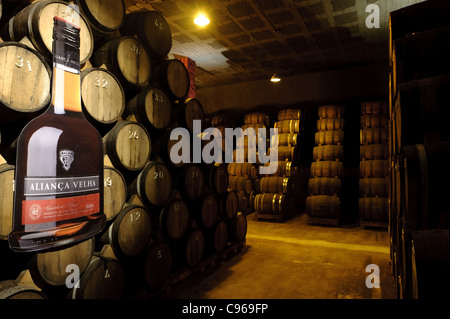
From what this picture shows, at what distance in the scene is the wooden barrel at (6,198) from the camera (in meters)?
1.87

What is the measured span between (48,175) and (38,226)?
0.88 feet

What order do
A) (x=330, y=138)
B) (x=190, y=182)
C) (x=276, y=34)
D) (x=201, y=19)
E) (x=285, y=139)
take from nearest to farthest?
(x=190, y=182) < (x=201, y=19) < (x=276, y=34) < (x=330, y=138) < (x=285, y=139)

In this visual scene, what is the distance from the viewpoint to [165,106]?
3.86m

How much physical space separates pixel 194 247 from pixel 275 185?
5417 millimetres

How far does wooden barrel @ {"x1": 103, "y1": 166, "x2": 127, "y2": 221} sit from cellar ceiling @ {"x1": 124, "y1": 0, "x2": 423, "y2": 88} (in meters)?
2.49

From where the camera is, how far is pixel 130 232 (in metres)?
3.18

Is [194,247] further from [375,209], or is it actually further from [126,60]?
[375,209]

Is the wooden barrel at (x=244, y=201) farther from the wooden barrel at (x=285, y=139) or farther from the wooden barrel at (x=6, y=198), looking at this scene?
the wooden barrel at (x=6, y=198)

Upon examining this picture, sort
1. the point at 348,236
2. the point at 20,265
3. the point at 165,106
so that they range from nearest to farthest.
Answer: the point at 20,265 → the point at 165,106 → the point at 348,236

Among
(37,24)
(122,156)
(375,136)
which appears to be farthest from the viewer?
(375,136)

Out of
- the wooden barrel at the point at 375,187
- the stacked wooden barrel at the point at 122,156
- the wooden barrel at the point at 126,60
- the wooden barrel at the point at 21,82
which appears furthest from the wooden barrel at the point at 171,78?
the wooden barrel at the point at 375,187

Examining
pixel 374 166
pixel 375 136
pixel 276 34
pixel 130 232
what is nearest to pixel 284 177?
pixel 374 166
